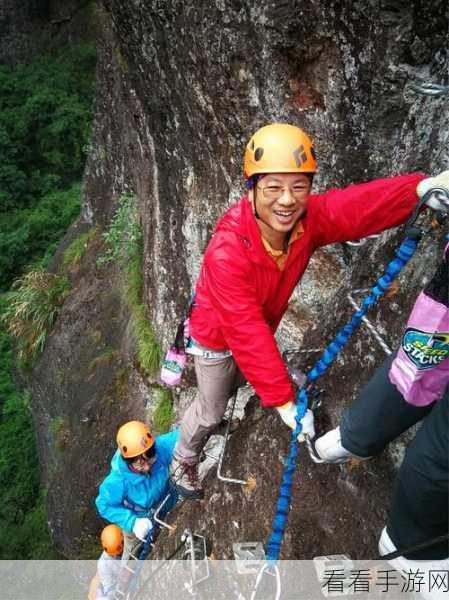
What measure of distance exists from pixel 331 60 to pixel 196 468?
3.51m

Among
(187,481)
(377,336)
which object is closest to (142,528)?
(187,481)

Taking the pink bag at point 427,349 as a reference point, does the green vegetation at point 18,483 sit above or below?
below

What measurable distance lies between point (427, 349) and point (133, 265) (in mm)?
7762

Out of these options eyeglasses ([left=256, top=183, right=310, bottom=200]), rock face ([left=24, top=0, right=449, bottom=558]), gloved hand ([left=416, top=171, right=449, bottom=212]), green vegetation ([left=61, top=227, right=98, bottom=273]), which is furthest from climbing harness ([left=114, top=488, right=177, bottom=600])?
green vegetation ([left=61, top=227, right=98, bottom=273])

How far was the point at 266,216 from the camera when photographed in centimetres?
336

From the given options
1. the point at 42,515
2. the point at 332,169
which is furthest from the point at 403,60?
the point at 42,515

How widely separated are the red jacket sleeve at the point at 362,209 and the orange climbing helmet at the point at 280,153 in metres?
0.33

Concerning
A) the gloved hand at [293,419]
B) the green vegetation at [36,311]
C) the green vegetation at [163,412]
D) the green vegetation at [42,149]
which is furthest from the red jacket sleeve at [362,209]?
the green vegetation at [42,149]

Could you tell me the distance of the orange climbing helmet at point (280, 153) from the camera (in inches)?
127

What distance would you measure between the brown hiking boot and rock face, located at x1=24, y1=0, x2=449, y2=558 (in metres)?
0.15

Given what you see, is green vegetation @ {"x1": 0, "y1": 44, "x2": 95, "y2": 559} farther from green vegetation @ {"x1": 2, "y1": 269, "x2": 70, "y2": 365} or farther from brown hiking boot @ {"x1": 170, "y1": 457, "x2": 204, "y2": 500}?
brown hiking boot @ {"x1": 170, "y1": 457, "x2": 204, "y2": 500}

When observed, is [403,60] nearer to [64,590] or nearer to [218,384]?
[218,384]

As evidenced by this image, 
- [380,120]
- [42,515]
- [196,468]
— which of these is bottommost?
[42,515]

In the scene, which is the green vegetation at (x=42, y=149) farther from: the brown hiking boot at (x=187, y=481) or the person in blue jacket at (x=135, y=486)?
the brown hiking boot at (x=187, y=481)
